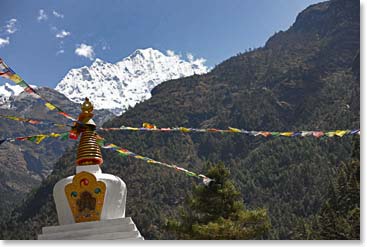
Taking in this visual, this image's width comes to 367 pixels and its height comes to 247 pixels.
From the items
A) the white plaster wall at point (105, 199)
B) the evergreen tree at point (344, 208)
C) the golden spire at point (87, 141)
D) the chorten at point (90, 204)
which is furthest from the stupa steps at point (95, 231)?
the evergreen tree at point (344, 208)

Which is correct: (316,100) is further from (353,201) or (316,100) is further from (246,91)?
(353,201)

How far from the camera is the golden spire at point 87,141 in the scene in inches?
363

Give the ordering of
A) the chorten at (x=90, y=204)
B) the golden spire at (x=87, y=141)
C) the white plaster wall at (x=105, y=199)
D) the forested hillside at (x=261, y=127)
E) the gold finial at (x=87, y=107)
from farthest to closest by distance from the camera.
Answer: the forested hillside at (x=261, y=127) < the gold finial at (x=87, y=107) < the golden spire at (x=87, y=141) < the white plaster wall at (x=105, y=199) < the chorten at (x=90, y=204)

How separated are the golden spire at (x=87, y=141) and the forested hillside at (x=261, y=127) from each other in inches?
770

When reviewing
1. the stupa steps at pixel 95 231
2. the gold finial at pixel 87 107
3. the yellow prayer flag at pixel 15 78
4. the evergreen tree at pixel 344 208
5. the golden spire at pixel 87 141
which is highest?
the yellow prayer flag at pixel 15 78

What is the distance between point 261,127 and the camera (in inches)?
4392

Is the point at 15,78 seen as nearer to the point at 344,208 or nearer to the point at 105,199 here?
the point at 105,199

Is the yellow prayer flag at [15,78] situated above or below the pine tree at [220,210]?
above

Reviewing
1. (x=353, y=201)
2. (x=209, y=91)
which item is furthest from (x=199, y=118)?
(x=353, y=201)

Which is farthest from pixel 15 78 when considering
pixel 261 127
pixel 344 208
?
pixel 261 127

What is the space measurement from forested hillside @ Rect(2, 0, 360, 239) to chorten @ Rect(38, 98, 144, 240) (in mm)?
19872

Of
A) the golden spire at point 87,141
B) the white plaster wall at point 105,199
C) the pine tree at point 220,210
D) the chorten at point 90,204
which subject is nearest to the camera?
the chorten at point 90,204

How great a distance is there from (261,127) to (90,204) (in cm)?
10449

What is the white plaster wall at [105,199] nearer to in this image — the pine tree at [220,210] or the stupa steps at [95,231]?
the stupa steps at [95,231]
